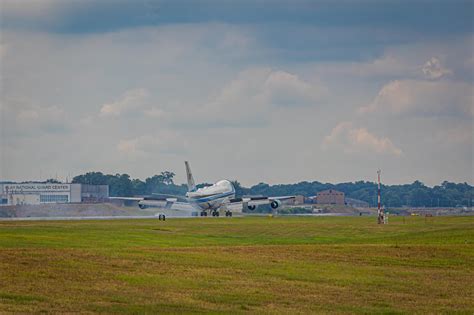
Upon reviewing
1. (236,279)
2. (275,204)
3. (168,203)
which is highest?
(168,203)

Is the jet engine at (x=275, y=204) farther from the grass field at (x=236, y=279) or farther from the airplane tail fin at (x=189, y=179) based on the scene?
the grass field at (x=236, y=279)

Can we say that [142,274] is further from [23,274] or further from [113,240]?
[113,240]

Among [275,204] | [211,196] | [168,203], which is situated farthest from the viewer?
[168,203]

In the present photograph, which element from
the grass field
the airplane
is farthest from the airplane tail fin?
the grass field

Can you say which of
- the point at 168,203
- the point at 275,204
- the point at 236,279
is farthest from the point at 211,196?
the point at 236,279

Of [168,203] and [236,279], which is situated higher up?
[168,203]

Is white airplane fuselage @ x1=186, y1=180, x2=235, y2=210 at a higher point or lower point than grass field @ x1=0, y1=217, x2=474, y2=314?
higher

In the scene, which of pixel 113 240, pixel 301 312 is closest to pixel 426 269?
pixel 301 312

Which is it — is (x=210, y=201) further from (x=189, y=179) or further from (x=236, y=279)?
(x=236, y=279)

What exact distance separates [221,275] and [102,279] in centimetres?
450

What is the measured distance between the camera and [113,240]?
51.0 metres

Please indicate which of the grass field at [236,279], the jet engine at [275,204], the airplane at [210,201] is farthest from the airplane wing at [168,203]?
the grass field at [236,279]

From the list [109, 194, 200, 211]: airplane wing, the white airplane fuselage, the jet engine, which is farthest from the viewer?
[109, 194, 200, 211]: airplane wing

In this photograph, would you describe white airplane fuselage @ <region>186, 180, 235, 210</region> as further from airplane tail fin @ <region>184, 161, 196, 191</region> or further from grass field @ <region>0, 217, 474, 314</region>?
grass field @ <region>0, 217, 474, 314</region>
